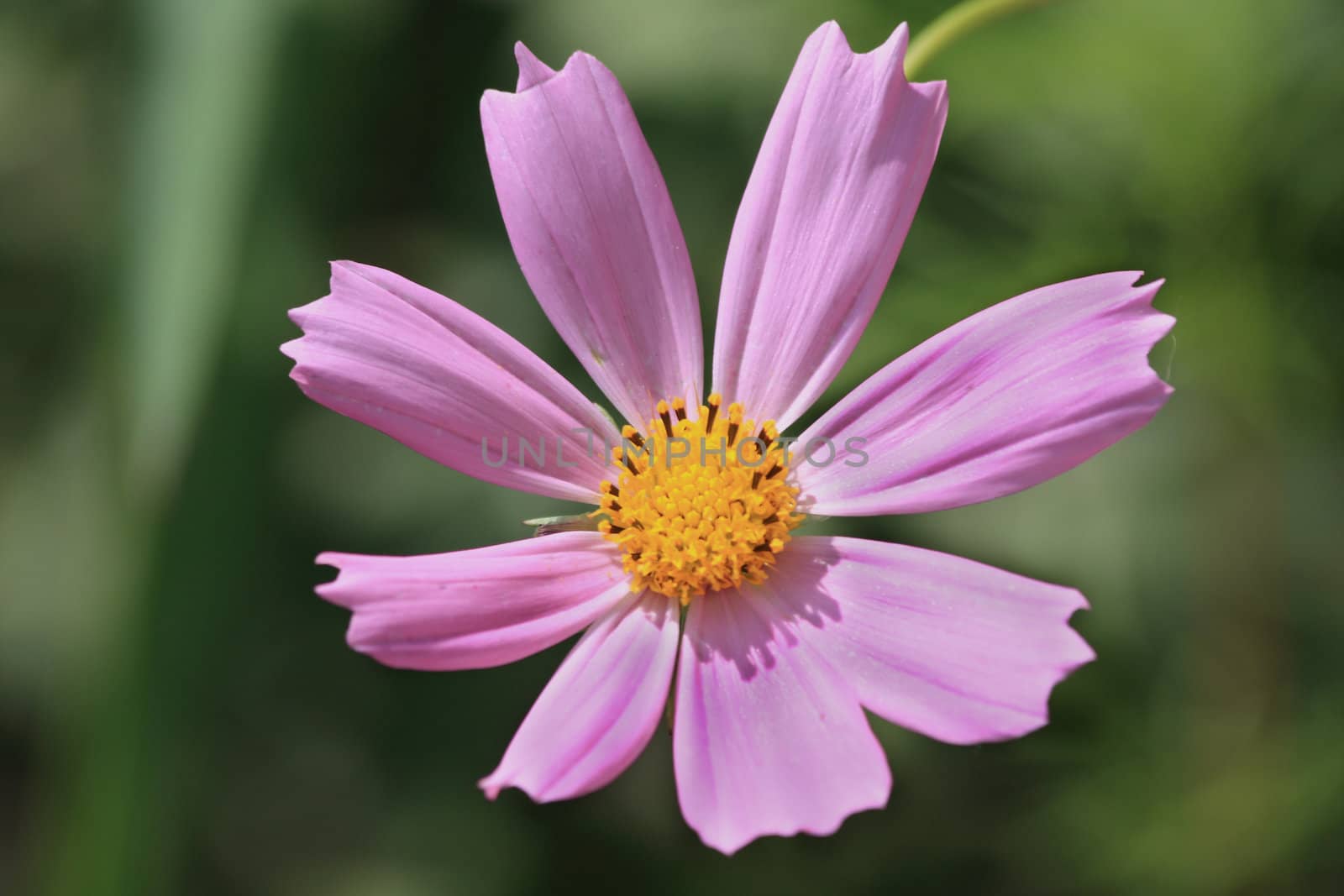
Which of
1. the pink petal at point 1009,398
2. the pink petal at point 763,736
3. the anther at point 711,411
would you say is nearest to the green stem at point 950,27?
the pink petal at point 1009,398

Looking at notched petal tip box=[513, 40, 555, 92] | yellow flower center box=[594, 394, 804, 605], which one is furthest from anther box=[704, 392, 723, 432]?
notched petal tip box=[513, 40, 555, 92]

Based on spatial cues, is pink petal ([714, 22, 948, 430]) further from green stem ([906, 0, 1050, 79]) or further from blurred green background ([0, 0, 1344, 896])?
blurred green background ([0, 0, 1344, 896])

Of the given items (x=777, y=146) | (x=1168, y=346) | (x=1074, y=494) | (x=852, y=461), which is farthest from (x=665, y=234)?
(x=1074, y=494)

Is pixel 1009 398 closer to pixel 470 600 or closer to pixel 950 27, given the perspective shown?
pixel 950 27

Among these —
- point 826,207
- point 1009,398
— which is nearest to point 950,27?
point 826,207

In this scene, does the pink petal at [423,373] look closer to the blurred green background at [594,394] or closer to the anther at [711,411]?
the anther at [711,411]

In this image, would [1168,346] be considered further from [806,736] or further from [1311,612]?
[1311,612]

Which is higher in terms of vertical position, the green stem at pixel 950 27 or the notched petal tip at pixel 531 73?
the notched petal tip at pixel 531 73
